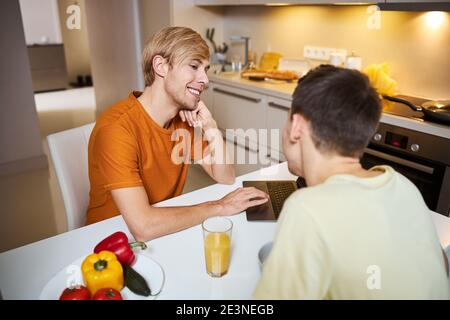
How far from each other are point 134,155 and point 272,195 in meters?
0.48

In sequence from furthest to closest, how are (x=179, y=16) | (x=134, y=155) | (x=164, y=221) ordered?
(x=179, y=16) → (x=134, y=155) → (x=164, y=221)

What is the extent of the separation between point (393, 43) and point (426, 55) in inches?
9.3

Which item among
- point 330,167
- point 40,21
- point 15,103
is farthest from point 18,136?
point 40,21

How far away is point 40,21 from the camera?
682 centimetres

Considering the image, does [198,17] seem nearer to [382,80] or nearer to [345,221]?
[382,80]

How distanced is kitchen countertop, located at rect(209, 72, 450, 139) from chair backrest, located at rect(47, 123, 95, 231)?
143cm

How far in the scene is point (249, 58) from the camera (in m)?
3.46

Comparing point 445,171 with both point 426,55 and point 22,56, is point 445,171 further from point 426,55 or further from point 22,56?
point 22,56

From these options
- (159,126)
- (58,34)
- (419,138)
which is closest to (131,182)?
(159,126)

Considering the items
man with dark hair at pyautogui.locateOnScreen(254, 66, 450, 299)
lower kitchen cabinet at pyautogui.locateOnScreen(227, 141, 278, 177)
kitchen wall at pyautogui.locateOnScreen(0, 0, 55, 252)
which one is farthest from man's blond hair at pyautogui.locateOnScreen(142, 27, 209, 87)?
kitchen wall at pyautogui.locateOnScreen(0, 0, 55, 252)

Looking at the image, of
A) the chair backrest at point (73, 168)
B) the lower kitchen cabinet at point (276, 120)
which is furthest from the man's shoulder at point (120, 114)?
the lower kitchen cabinet at point (276, 120)

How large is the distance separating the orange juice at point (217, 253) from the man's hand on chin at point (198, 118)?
2.47 ft

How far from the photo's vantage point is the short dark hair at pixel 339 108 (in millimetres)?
757

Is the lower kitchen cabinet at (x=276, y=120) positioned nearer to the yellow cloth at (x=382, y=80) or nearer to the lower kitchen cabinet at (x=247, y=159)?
the lower kitchen cabinet at (x=247, y=159)
